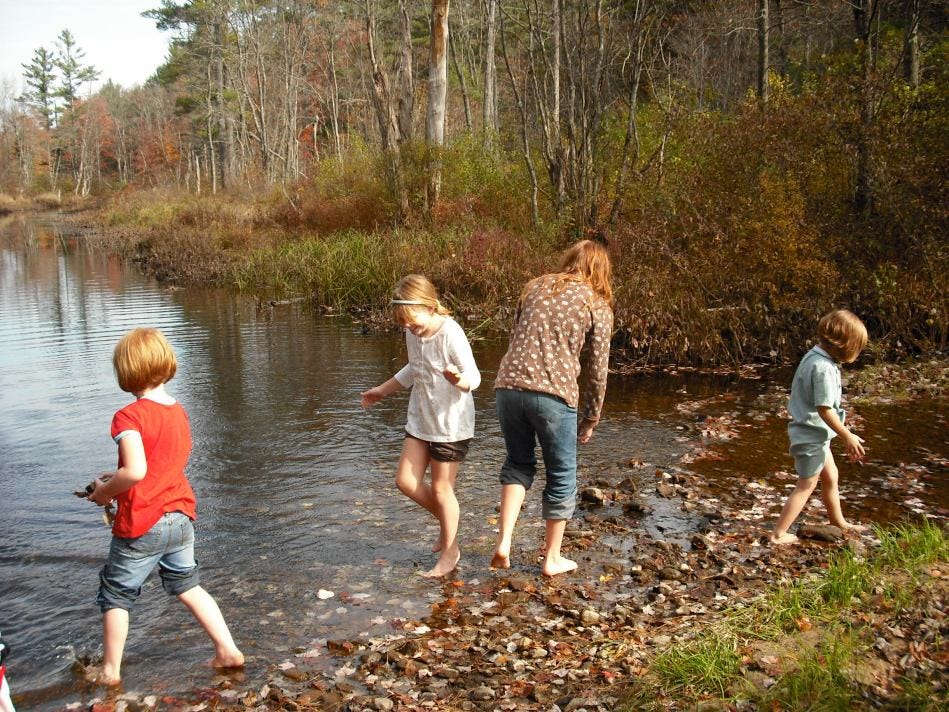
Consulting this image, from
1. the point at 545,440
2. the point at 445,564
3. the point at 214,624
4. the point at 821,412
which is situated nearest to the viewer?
the point at 214,624

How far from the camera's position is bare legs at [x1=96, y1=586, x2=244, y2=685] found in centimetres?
384

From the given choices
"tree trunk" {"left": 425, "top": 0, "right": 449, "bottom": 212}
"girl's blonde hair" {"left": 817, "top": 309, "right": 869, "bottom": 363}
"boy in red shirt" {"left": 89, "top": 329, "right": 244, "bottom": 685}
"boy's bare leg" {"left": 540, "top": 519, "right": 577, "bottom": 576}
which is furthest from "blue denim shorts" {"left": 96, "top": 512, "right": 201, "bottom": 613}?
"tree trunk" {"left": 425, "top": 0, "right": 449, "bottom": 212}

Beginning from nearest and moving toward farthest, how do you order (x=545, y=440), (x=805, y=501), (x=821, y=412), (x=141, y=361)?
1. (x=141, y=361)
2. (x=545, y=440)
3. (x=821, y=412)
4. (x=805, y=501)

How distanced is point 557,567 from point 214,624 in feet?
6.74

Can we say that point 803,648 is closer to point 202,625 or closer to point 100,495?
point 202,625

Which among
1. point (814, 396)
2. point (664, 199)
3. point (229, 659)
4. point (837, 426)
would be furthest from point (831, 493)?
point (664, 199)

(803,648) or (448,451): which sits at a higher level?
(448,451)

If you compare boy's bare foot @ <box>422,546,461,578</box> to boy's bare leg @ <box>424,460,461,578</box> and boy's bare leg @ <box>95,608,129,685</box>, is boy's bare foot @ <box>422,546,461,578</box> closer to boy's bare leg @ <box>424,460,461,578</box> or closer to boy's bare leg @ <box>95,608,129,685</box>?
boy's bare leg @ <box>424,460,461,578</box>

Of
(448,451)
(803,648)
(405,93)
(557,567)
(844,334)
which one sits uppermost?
(405,93)

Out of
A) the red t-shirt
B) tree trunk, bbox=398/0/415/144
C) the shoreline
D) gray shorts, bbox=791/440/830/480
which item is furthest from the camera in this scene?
tree trunk, bbox=398/0/415/144

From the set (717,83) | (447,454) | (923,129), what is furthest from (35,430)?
(717,83)

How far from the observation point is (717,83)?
114 feet

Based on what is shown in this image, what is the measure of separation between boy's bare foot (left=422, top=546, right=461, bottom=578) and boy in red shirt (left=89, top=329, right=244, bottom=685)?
1611 millimetres

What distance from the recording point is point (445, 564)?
518 cm
